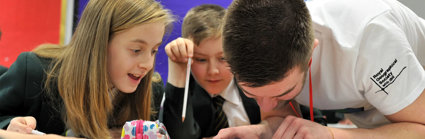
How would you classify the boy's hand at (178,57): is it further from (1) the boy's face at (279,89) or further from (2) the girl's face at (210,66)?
(1) the boy's face at (279,89)

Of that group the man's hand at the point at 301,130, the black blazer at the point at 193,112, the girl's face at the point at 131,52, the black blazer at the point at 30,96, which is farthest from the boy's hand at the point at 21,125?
the man's hand at the point at 301,130

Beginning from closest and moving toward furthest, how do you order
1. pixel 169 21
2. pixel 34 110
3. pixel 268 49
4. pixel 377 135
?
pixel 268 49
pixel 377 135
pixel 34 110
pixel 169 21

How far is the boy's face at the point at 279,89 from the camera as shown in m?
0.69

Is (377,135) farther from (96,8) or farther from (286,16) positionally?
(96,8)

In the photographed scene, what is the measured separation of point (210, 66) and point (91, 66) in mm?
354

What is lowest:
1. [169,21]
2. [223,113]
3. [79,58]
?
[223,113]

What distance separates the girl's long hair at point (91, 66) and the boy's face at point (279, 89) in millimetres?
352

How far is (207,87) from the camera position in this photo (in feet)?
3.77

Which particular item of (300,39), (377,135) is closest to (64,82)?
(300,39)

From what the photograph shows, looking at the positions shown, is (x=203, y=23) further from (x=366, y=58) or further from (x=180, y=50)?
(x=366, y=58)

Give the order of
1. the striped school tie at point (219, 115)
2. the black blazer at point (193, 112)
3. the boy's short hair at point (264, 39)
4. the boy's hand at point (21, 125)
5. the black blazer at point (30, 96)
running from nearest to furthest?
the boy's short hair at point (264, 39), the boy's hand at point (21, 125), the black blazer at point (30, 96), the black blazer at point (193, 112), the striped school tie at point (219, 115)

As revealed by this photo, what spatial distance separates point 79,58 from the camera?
918 mm

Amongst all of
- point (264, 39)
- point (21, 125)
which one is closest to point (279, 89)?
point (264, 39)

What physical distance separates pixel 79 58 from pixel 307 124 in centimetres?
54
